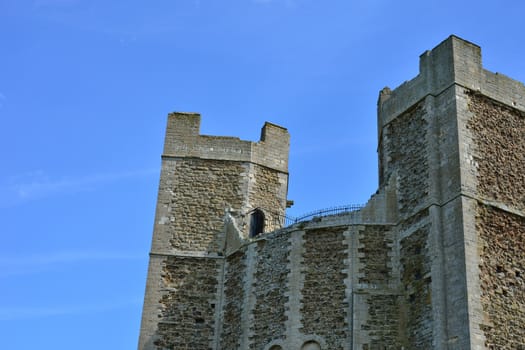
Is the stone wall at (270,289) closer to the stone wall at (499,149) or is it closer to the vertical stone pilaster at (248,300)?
the vertical stone pilaster at (248,300)

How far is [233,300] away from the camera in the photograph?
21.8 meters

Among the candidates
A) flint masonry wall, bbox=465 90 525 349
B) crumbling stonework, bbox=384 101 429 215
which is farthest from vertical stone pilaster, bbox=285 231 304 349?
flint masonry wall, bbox=465 90 525 349

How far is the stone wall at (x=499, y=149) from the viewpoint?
1984cm

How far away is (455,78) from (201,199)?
24.6 feet

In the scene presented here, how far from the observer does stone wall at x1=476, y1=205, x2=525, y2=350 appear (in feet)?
58.9

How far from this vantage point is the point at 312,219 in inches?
840

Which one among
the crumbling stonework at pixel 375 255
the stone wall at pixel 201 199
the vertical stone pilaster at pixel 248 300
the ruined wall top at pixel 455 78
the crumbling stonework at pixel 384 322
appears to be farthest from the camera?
the stone wall at pixel 201 199

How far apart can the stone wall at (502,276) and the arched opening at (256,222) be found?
261 inches

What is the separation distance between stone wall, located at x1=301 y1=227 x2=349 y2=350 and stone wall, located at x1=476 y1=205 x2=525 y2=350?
3231 mm

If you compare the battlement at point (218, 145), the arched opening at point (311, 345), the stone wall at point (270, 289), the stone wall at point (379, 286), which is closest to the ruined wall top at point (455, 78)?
the stone wall at point (379, 286)

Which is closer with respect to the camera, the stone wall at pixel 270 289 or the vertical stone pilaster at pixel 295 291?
the vertical stone pilaster at pixel 295 291

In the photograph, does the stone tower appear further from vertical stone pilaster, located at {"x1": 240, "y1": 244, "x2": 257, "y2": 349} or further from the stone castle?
vertical stone pilaster, located at {"x1": 240, "y1": 244, "x2": 257, "y2": 349}

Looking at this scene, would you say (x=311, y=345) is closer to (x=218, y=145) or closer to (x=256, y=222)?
A: (x=256, y=222)

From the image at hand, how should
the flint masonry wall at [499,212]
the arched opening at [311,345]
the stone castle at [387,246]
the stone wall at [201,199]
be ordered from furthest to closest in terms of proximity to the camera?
the stone wall at [201,199]
the arched opening at [311,345]
the stone castle at [387,246]
the flint masonry wall at [499,212]
